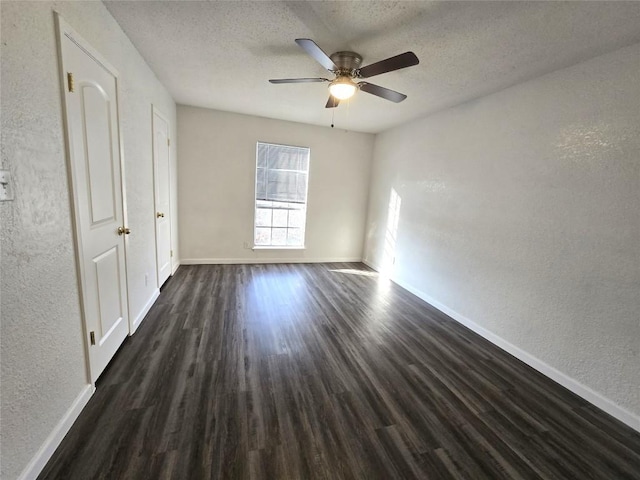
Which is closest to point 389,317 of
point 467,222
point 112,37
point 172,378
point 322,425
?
point 467,222

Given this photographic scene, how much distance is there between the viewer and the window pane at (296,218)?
4934mm

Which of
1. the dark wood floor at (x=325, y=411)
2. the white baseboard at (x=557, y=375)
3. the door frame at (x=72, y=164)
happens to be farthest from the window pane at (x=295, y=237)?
the door frame at (x=72, y=164)

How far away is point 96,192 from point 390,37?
2253 mm

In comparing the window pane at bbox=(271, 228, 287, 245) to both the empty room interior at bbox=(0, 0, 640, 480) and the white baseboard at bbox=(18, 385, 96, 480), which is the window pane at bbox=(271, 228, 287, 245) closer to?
the empty room interior at bbox=(0, 0, 640, 480)

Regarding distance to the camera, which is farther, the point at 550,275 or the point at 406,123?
the point at 406,123

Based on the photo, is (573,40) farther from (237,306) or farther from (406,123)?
(237,306)

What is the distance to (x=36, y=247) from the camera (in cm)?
122

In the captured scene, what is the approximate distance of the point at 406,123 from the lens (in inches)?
160

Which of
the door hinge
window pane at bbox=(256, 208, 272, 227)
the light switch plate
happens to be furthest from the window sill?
the light switch plate

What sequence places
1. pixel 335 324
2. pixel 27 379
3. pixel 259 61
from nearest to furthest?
pixel 27 379 < pixel 259 61 < pixel 335 324

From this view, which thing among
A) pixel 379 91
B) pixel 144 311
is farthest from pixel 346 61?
pixel 144 311

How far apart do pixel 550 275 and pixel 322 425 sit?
6.93 feet

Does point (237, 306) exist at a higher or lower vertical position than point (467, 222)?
lower

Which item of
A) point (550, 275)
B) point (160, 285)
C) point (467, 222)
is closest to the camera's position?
point (550, 275)
